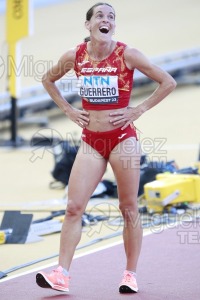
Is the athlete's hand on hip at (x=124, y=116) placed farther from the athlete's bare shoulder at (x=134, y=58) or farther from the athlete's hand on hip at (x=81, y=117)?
the athlete's bare shoulder at (x=134, y=58)

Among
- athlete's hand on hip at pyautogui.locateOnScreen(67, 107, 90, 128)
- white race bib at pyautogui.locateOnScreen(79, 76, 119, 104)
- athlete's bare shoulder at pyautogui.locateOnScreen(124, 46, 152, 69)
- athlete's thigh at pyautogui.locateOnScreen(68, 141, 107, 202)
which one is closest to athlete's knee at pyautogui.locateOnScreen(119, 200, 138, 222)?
athlete's thigh at pyautogui.locateOnScreen(68, 141, 107, 202)

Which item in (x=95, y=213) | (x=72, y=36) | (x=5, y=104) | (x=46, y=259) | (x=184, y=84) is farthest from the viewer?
(x=72, y=36)

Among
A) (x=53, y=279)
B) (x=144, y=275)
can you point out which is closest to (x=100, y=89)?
(x=53, y=279)

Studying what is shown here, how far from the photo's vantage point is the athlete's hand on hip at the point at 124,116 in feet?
24.1

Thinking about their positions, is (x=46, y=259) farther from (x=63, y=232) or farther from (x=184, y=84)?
(x=184, y=84)

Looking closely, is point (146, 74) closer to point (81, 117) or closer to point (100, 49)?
point (100, 49)

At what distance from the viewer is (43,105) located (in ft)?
62.0

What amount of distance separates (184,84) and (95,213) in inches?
436

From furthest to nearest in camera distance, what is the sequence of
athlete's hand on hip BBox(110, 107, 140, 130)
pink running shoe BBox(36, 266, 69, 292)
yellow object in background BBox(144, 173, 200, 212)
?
yellow object in background BBox(144, 173, 200, 212) → athlete's hand on hip BBox(110, 107, 140, 130) → pink running shoe BBox(36, 266, 69, 292)

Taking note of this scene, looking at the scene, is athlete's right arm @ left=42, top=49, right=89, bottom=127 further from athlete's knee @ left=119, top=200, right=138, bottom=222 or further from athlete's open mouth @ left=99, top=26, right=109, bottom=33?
athlete's knee @ left=119, top=200, right=138, bottom=222

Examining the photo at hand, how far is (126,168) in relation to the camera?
7.31m

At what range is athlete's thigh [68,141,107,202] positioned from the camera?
728 centimetres

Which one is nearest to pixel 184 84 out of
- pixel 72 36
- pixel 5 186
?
pixel 72 36

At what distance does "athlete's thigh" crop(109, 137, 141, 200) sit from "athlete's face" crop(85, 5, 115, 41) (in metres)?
0.85
